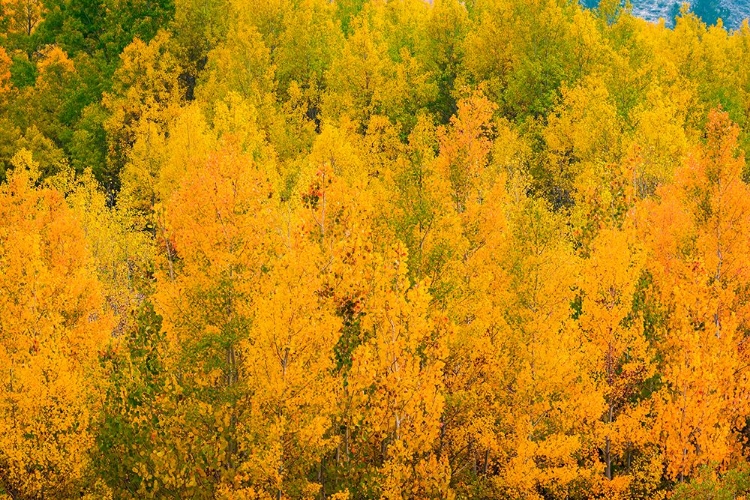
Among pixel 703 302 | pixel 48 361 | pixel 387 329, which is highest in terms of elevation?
pixel 703 302

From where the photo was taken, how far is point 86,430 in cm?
2708

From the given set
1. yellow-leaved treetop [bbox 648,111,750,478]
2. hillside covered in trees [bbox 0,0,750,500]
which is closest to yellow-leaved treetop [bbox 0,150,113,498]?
hillside covered in trees [bbox 0,0,750,500]

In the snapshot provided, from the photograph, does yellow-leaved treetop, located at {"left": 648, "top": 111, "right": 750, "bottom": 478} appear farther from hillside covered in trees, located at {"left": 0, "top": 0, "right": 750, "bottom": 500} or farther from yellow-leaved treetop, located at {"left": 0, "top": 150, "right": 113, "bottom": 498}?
yellow-leaved treetop, located at {"left": 0, "top": 150, "right": 113, "bottom": 498}

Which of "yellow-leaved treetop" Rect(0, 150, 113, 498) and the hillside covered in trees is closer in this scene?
the hillside covered in trees

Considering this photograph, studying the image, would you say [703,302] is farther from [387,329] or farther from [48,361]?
[48,361]

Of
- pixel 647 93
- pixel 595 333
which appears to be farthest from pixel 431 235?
pixel 647 93

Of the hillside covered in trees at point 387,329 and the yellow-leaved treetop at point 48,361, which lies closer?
the hillside covered in trees at point 387,329

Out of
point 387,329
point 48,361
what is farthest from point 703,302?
point 48,361

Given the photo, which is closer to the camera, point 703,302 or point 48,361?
point 48,361

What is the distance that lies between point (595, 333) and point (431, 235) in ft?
26.3

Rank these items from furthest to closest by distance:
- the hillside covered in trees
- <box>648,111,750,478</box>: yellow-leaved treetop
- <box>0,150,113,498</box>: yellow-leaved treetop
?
<box>648,111,750,478</box>: yellow-leaved treetop < <box>0,150,113,498</box>: yellow-leaved treetop < the hillside covered in trees

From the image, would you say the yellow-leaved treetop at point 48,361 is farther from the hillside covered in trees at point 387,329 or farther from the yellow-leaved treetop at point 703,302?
the yellow-leaved treetop at point 703,302

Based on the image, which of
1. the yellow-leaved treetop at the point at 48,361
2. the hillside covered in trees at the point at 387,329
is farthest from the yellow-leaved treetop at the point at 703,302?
the yellow-leaved treetop at the point at 48,361

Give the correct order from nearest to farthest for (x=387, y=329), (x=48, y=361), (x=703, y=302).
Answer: (x=387, y=329)
(x=48, y=361)
(x=703, y=302)
